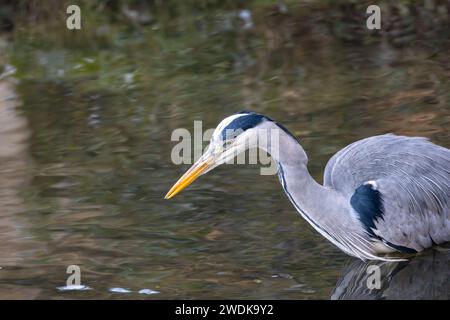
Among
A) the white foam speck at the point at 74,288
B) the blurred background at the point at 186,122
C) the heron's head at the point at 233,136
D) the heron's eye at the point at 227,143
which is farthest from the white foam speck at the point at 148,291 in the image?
the heron's eye at the point at 227,143

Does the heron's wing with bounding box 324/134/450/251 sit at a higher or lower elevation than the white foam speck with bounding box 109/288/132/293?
higher

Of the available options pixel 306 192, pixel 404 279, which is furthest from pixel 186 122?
pixel 404 279

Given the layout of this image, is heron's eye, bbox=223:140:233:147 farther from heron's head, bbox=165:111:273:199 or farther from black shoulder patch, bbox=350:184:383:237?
black shoulder patch, bbox=350:184:383:237

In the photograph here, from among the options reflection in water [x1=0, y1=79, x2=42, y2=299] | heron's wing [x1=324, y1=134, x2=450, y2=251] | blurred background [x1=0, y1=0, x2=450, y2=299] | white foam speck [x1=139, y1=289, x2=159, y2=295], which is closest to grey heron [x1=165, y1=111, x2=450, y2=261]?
heron's wing [x1=324, y1=134, x2=450, y2=251]

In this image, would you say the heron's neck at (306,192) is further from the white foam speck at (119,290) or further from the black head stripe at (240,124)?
the white foam speck at (119,290)

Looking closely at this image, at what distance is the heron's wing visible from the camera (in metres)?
7.42

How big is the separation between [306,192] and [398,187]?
700 millimetres

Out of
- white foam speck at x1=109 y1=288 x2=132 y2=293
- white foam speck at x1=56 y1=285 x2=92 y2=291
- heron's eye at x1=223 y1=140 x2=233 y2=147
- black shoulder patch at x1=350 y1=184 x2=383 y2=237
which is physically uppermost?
heron's eye at x1=223 y1=140 x2=233 y2=147

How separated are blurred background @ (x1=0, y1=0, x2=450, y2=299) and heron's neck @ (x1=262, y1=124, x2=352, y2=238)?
1.26ft

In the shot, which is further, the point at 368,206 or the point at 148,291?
the point at 368,206

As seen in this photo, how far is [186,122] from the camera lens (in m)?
10.8

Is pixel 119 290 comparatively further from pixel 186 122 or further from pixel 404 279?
pixel 186 122
